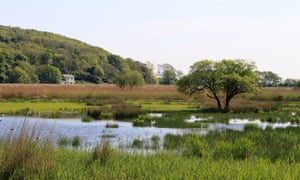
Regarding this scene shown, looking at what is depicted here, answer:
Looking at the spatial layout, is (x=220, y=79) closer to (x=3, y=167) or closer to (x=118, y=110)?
(x=118, y=110)

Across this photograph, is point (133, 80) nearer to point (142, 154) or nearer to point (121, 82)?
point (121, 82)

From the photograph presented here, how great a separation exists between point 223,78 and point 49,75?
10564cm

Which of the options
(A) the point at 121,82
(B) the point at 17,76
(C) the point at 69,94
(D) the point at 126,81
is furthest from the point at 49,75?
(C) the point at 69,94

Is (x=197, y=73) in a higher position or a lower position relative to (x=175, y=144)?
higher

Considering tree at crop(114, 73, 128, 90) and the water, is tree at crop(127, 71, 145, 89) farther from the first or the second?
the water

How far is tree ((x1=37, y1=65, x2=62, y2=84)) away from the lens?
142675 mm

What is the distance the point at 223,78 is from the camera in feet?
150

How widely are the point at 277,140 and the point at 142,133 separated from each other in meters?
8.40

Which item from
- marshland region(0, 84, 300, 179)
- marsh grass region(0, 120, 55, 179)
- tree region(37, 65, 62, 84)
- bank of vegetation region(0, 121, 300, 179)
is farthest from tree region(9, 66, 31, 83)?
marsh grass region(0, 120, 55, 179)

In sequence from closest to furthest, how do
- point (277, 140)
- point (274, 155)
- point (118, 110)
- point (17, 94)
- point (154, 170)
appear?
1. point (154, 170)
2. point (274, 155)
3. point (277, 140)
4. point (118, 110)
5. point (17, 94)

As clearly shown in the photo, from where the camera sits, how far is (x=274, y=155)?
53.0 feet

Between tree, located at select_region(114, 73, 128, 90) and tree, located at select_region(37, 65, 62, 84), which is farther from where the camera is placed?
tree, located at select_region(37, 65, 62, 84)

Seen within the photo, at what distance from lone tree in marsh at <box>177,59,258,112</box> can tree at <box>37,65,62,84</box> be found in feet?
325

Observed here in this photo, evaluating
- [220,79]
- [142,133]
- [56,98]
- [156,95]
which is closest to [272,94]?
[156,95]
